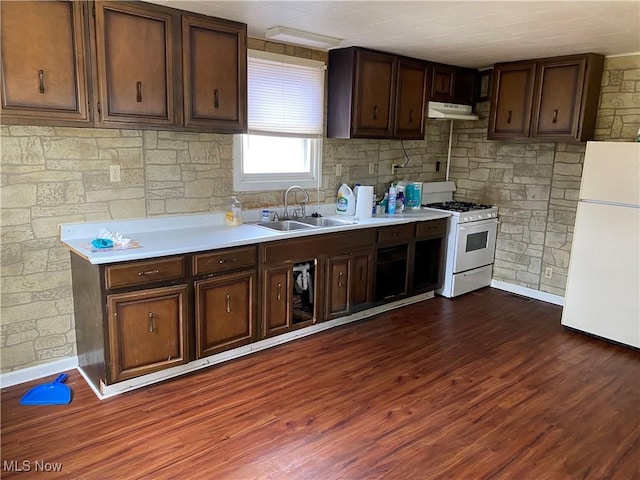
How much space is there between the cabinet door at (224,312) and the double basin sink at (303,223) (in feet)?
2.34

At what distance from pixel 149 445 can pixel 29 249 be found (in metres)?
1.41

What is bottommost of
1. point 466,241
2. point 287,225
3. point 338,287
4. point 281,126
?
point 338,287

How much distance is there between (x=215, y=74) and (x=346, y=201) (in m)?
1.73

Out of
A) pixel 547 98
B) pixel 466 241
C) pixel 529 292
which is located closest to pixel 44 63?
pixel 466 241

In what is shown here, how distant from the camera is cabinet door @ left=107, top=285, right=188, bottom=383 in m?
2.72

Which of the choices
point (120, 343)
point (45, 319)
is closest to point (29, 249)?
point (45, 319)

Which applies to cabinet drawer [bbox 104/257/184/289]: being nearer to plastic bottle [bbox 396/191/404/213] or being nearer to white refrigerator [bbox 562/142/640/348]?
plastic bottle [bbox 396/191/404/213]

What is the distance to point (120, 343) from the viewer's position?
275 centimetres

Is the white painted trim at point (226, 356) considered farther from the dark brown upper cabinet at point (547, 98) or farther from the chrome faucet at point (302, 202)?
the dark brown upper cabinet at point (547, 98)

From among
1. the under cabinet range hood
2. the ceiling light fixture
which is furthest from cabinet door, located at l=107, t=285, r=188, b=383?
the under cabinet range hood

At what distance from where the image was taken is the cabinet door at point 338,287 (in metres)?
3.82

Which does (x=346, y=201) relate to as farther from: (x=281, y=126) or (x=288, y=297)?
(x=288, y=297)

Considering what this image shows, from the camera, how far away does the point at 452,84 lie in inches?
189
